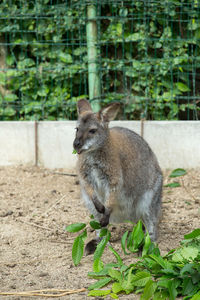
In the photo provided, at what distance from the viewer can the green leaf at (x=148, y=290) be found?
3.30 metres

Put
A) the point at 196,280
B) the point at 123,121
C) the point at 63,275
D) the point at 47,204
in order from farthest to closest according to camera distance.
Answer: the point at 123,121
the point at 47,204
the point at 63,275
the point at 196,280

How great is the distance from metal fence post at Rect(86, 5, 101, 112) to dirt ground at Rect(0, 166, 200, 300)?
0.98 m

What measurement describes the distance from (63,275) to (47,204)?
1679 mm

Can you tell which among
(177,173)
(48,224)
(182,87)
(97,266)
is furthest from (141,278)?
(182,87)

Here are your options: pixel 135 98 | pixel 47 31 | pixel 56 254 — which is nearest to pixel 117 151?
pixel 56 254

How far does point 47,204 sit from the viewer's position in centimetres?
557

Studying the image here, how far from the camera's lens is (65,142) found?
670 cm

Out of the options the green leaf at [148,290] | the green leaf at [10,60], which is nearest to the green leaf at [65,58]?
the green leaf at [10,60]

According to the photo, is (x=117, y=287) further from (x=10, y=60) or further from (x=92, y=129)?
(x=10, y=60)

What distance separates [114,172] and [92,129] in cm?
41

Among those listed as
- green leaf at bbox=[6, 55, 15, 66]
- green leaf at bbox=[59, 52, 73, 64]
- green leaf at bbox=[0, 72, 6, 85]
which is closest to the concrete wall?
green leaf at bbox=[0, 72, 6, 85]

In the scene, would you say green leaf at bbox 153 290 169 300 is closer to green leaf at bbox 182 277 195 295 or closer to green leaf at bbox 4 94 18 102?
green leaf at bbox 182 277 195 295

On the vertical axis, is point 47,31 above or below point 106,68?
above

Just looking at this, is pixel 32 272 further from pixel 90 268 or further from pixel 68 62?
pixel 68 62
